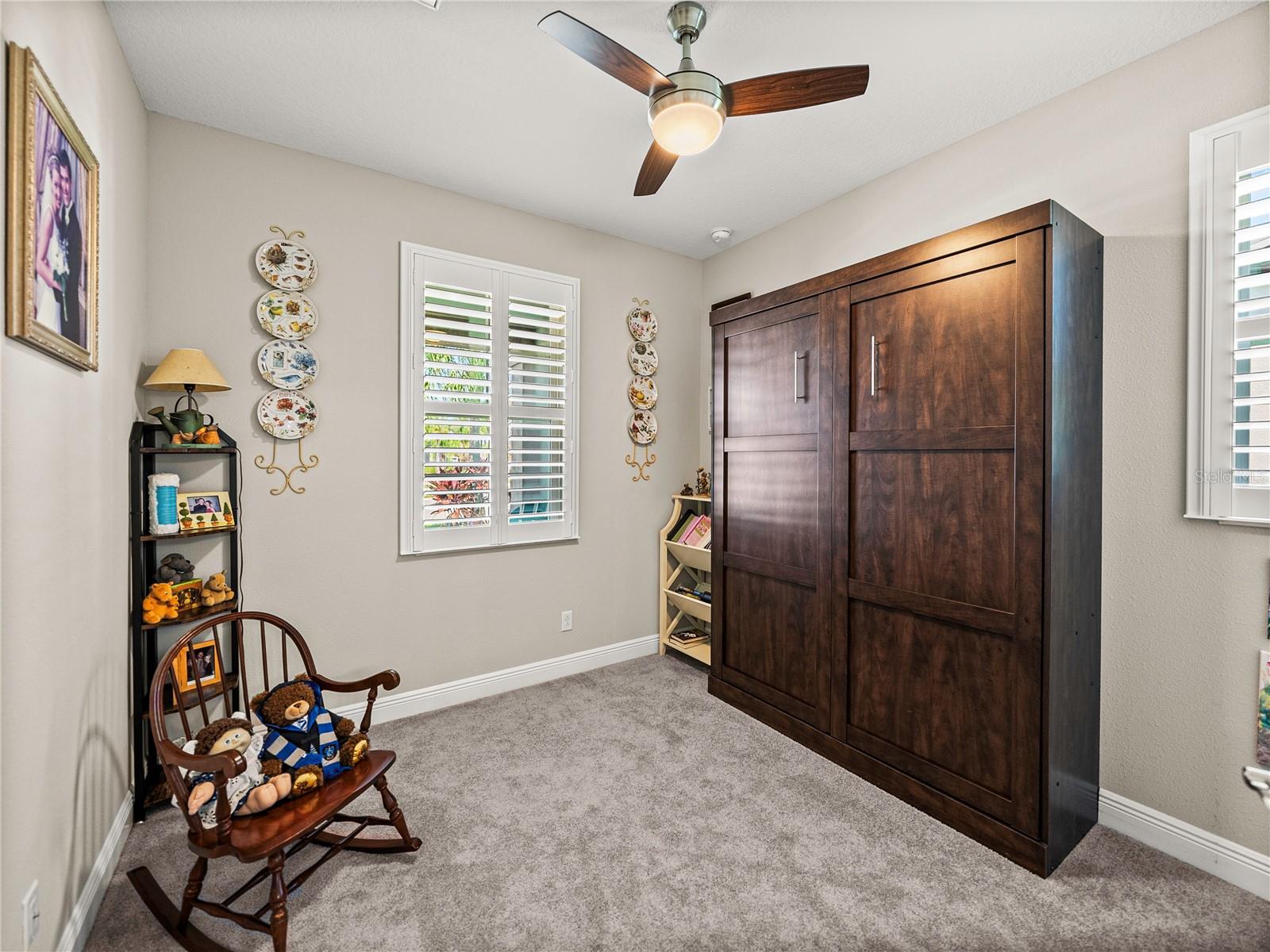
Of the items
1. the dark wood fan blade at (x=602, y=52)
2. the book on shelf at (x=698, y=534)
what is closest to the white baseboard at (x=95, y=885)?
the dark wood fan blade at (x=602, y=52)

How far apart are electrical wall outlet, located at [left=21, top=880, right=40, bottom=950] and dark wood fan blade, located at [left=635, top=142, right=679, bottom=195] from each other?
2.57 m

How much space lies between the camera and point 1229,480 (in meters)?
1.79

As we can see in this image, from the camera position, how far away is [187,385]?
217 centimetres

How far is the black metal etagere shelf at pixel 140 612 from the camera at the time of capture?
2049 mm

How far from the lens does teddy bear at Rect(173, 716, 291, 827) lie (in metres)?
1.52

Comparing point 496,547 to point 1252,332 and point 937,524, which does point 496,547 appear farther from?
point 1252,332

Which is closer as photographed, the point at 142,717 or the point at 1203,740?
the point at 1203,740

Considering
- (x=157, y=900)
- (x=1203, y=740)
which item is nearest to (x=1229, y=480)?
(x=1203, y=740)

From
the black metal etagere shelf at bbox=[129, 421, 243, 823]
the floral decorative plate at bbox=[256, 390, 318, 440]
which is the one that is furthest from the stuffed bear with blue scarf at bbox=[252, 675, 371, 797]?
the floral decorative plate at bbox=[256, 390, 318, 440]

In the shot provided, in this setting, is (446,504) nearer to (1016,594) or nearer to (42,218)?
(42,218)

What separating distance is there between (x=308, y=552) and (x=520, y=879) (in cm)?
169

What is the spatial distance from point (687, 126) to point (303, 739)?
221 cm

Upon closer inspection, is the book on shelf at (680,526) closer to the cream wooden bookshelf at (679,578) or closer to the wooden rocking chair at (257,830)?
the cream wooden bookshelf at (679,578)

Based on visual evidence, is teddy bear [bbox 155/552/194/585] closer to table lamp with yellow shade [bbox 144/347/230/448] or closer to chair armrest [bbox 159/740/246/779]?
table lamp with yellow shade [bbox 144/347/230/448]
